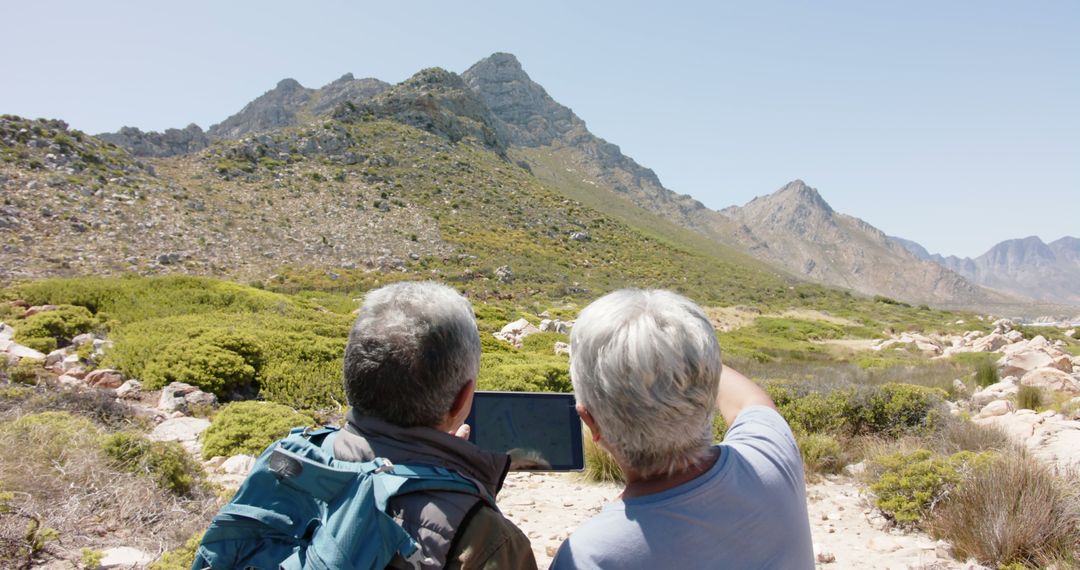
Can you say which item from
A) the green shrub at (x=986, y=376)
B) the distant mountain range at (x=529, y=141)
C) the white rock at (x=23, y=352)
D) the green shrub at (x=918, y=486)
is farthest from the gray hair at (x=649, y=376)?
the distant mountain range at (x=529, y=141)

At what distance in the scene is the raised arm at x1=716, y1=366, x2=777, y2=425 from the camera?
1802mm

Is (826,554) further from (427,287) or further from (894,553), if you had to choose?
(427,287)

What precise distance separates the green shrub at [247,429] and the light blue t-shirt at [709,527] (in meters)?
5.06

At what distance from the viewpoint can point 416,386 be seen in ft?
4.88

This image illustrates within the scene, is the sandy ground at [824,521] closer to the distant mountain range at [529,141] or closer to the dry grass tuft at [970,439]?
the dry grass tuft at [970,439]

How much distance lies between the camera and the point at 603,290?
36.1 m

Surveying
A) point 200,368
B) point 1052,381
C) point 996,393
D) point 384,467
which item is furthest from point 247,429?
point 1052,381

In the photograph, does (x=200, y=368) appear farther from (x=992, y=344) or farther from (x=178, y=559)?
(x=992, y=344)

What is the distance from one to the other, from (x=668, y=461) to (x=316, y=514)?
32.2 inches

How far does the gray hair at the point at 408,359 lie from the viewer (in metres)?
1.49

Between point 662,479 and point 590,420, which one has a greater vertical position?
point 590,420

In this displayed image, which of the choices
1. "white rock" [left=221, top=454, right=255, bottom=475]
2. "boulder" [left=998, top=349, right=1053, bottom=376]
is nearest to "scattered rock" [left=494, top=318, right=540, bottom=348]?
"white rock" [left=221, top=454, right=255, bottom=475]

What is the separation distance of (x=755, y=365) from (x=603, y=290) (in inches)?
806

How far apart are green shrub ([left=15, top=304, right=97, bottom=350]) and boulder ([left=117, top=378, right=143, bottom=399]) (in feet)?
9.88
